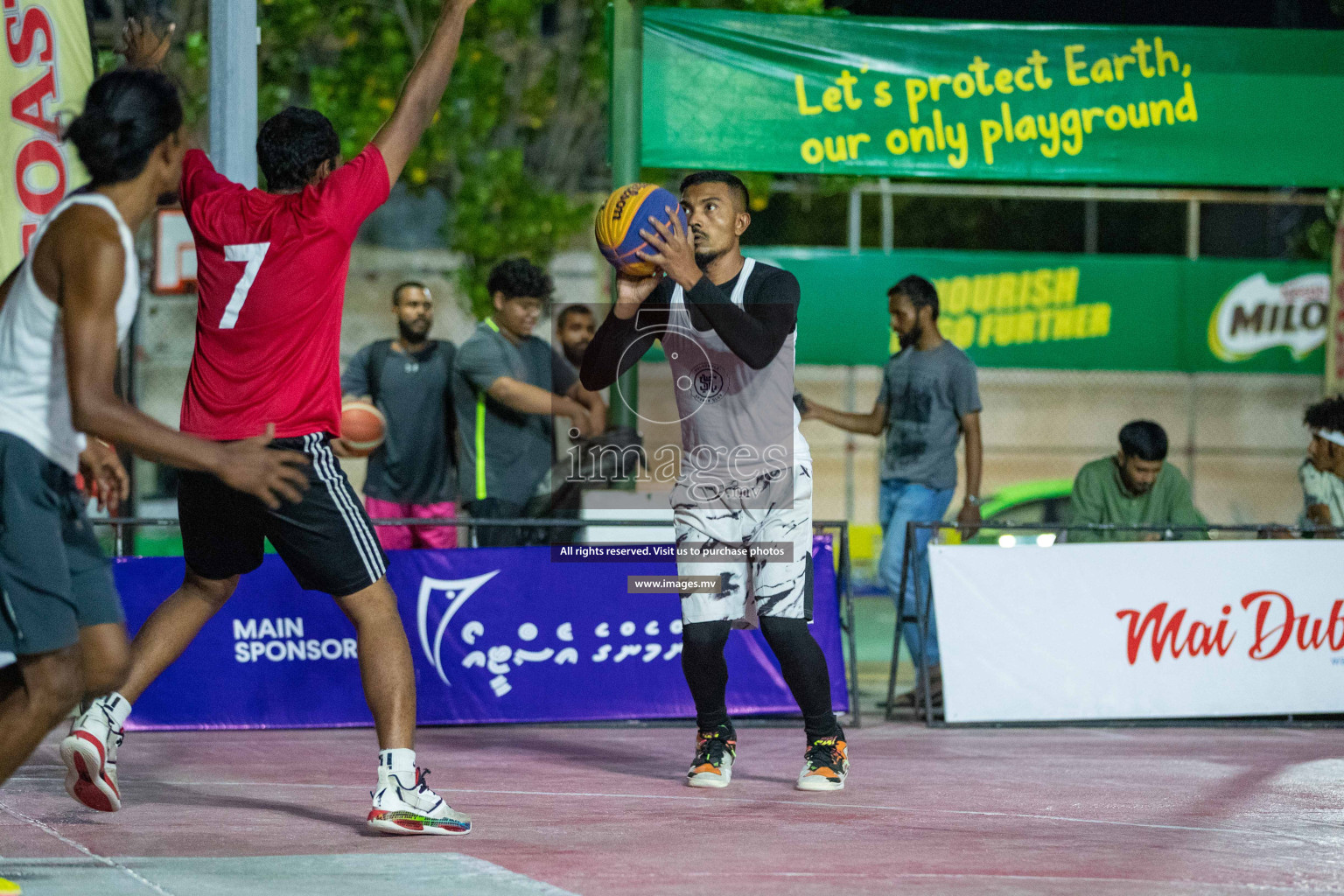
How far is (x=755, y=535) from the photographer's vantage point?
5938 mm

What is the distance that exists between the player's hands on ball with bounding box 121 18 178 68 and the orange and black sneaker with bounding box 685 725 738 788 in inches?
127

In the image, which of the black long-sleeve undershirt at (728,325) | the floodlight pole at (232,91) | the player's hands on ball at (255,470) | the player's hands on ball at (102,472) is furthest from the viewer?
the floodlight pole at (232,91)

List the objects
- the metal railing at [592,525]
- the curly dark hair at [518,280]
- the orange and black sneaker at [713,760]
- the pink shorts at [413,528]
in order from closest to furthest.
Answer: the orange and black sneaker at [713,760]
the metal railing at [592,525]
the curly dark hair at [518,280]
the pink shorts at [413,528]

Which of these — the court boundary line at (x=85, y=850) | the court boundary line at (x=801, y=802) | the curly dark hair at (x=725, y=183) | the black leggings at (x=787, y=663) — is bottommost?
the court boundary line at (x=801, y=802)

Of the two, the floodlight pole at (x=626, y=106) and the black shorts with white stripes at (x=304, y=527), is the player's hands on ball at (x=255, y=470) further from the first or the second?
the floodlight pole at (x=626, y=106)

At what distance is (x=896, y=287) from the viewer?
30.8 feet

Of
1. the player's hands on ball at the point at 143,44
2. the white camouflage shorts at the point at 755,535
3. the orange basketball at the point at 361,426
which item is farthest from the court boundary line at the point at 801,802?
the orange basketball at the point at 361,426

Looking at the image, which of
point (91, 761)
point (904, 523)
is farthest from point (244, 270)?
point (904, 523)

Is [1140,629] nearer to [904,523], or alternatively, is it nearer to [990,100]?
[904,523]

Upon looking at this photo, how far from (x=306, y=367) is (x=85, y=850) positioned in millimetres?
1607

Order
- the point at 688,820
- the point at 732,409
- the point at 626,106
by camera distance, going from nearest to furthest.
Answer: the point at 688,820, the point at 732,409, the point at 626,106

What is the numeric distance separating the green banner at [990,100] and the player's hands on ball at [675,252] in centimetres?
396

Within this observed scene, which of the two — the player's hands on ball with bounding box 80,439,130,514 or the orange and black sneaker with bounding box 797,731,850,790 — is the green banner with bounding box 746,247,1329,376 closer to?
the orange and black sneaker with bounding box 797,731,850,790

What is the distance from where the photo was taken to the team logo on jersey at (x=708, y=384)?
6.06m
